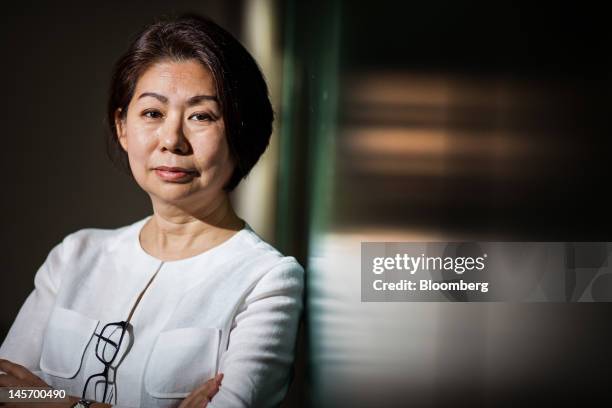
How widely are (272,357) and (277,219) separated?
286 millimetres

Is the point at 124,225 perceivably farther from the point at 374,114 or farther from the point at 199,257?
the point at 374,114

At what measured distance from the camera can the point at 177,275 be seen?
141cm

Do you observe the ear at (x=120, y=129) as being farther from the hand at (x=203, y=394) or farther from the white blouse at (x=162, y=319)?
the hand at (x=203, y=394)

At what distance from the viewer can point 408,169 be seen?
1.43 m

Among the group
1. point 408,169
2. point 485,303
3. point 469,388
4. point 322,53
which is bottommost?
point 469,388

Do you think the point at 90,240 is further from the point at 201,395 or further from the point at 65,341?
the point at 201,395

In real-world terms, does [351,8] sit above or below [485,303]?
above

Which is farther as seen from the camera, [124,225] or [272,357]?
[124,225]

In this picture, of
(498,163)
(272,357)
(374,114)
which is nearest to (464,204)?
(498,163)

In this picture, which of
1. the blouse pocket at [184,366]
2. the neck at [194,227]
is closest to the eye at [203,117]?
the neck at [194,227]

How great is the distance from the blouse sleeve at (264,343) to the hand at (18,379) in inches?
13.3
